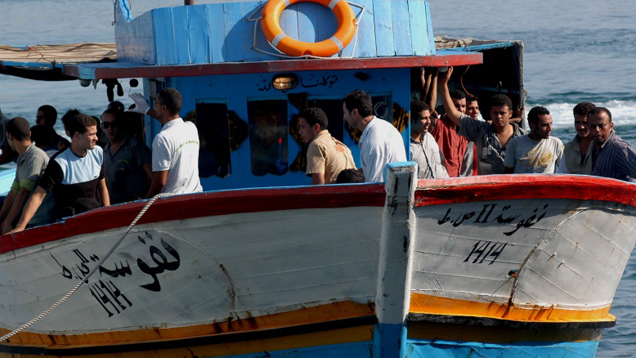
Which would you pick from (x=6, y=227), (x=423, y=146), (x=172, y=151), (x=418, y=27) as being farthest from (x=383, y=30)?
(x=6, y=227)

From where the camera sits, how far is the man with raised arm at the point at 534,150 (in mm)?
7707

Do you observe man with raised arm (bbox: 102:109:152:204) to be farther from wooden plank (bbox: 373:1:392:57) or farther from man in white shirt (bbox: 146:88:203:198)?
wooden plank (bbox: 373:1:392:57)

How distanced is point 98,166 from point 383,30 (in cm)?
286

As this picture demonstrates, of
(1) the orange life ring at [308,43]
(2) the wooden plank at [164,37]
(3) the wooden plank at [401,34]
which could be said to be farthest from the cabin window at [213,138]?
(3) the wooden plank at [401,34]

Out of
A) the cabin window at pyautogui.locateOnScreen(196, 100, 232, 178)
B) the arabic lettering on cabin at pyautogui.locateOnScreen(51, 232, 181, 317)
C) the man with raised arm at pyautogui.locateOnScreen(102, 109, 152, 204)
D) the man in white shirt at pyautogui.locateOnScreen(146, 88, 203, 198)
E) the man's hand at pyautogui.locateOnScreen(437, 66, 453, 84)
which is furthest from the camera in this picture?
the man's hand at pyautogui.locateOnScreen(437, 66, 453, 84)

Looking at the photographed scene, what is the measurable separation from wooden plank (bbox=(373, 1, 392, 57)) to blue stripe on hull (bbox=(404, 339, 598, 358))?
2.84 m

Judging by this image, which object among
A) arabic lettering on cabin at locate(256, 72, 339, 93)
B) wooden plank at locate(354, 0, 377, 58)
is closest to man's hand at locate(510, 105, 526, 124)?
wooden plank at locate(354, 0, 377, 58)

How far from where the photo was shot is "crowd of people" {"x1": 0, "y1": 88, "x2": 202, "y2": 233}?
680 centimetres

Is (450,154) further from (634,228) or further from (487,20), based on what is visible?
(487,20)

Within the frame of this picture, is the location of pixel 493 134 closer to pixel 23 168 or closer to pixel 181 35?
pixel 181 35

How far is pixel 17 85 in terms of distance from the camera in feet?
112

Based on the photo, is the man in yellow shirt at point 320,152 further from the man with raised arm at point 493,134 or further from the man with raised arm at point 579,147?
the man with raised arm at point 579,147

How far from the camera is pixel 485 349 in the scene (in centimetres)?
672

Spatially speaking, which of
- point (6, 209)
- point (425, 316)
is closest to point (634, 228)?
point (425, 316)
